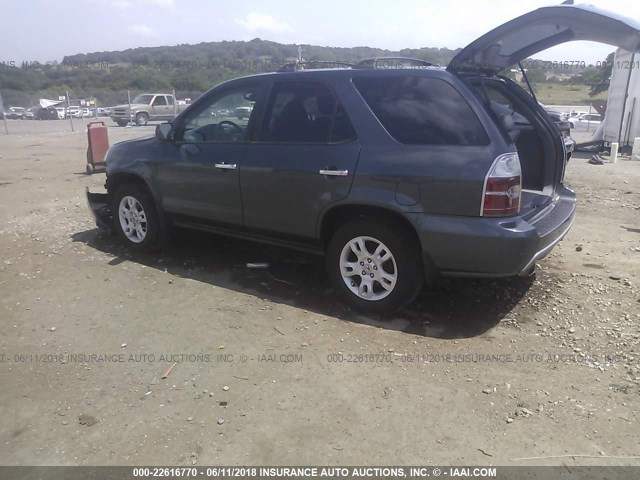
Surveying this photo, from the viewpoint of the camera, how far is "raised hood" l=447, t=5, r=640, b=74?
13.6 ft

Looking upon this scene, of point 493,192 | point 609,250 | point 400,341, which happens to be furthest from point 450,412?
point 609,250

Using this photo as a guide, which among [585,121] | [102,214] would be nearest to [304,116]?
[102,214]

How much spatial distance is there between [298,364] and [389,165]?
156 cm

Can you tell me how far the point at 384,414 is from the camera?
306 cm

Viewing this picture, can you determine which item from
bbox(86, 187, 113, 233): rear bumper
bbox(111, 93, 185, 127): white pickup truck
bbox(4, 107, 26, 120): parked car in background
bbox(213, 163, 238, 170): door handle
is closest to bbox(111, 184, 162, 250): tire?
bbox(86, 187, 113, 233): rear bumper

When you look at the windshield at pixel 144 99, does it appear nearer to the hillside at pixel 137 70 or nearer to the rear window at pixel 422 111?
the hillside at pixel 137 70

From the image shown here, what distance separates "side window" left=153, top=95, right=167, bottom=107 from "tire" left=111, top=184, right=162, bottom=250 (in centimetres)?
2732

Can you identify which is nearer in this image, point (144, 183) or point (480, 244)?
point (480, 244)

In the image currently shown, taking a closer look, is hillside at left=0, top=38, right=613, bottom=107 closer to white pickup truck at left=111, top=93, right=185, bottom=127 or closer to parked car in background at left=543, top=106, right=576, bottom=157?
white pickup truck at left=111, top=93, right=185, bottom=127

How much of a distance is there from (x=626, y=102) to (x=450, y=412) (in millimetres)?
15069

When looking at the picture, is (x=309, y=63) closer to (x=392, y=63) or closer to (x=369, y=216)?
(x=392, y=63)

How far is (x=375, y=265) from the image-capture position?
4.18 m

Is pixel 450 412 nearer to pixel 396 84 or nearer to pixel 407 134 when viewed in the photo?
pixel 407 134

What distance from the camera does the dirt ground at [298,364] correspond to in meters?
2.82
